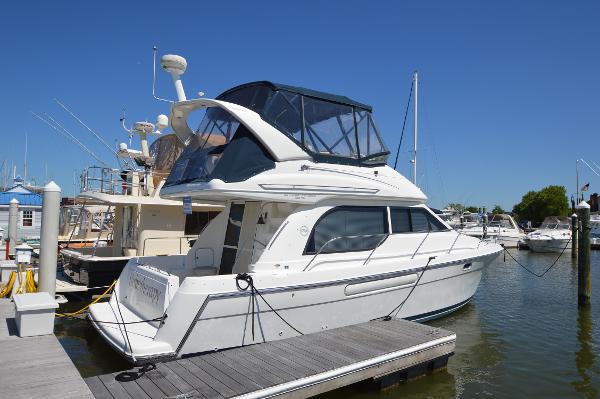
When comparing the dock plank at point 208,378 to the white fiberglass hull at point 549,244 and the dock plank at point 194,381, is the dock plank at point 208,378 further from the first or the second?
the white fiberglass hull at point 549,244

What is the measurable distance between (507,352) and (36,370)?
7239 mm

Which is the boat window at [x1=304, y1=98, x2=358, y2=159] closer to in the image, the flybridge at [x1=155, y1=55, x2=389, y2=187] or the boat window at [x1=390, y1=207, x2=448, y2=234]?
the flybridge at [x1=155, y1=55, x2=389, y2=187]

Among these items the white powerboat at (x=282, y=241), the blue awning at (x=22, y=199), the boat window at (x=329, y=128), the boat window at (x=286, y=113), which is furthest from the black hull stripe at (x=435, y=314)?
the blue awning at (x=22, y=199)

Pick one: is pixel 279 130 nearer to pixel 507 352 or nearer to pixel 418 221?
pixel 418 221

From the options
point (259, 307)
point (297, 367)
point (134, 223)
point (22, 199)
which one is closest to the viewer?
point (297, 367)

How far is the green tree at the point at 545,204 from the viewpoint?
61.5 metres

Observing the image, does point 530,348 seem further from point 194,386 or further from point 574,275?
point 574,275

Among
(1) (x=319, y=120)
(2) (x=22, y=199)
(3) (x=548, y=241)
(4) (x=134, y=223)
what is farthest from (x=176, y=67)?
(3) (x=548, y=241)

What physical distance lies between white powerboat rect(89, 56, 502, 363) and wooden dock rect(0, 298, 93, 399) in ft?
2.38

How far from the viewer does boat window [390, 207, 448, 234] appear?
28.2 ft

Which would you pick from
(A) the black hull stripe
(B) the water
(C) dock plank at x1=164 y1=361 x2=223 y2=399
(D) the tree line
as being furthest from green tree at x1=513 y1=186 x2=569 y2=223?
(C) dock plank at x1=164 y1=361 x2=223 y2=399

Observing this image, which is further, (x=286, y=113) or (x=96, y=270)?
(x=96, y=270)

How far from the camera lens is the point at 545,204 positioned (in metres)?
62.8

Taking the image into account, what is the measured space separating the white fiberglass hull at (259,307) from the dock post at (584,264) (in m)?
4.99
